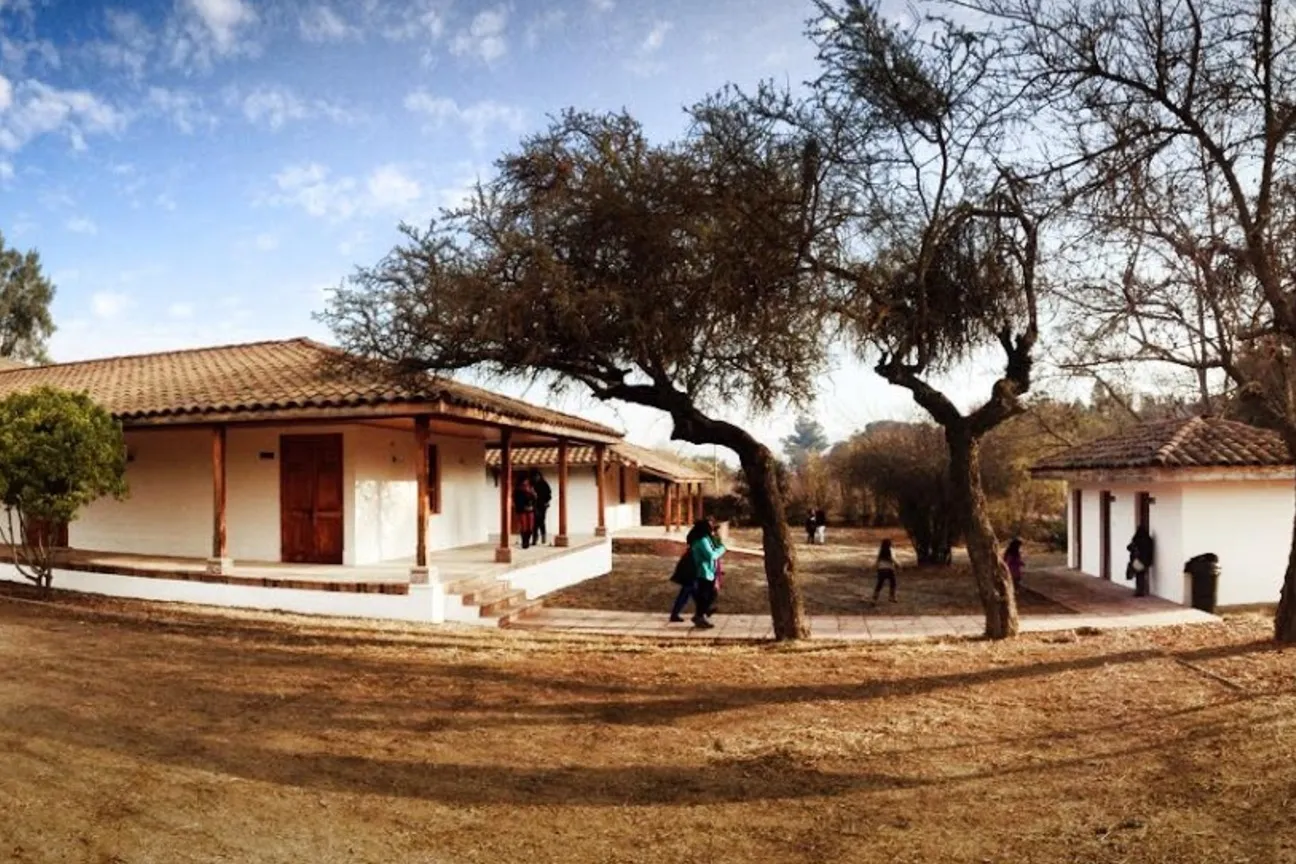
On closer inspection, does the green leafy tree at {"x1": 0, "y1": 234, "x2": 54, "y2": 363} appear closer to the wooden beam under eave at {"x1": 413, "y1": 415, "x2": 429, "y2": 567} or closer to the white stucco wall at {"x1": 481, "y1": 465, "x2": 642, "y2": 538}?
the white stucco wall at {"x1": 481, "y1": 465, "x2": 642, "y2": 538}

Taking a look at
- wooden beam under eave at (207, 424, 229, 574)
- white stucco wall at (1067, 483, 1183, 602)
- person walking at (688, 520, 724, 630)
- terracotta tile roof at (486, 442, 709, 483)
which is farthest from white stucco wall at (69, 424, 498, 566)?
white stucco wall at (1067, 483, 1183, 602)

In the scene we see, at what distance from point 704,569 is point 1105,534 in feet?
39.4

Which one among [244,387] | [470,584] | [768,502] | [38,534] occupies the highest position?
[244,387]

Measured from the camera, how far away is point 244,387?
1495 centimetres

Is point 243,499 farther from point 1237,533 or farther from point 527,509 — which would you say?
point 1237,533

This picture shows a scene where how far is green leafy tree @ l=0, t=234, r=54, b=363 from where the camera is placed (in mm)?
45062

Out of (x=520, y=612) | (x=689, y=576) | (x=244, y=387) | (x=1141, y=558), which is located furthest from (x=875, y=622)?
(x=244, y=387)

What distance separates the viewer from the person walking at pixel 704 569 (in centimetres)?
1358

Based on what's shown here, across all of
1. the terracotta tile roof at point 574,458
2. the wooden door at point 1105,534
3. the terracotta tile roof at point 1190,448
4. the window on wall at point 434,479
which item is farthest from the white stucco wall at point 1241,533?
the terracotta tile roof at point 574,458

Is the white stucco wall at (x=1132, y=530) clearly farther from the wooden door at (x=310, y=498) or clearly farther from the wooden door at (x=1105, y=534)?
the wooden door at (x=310, y=498)

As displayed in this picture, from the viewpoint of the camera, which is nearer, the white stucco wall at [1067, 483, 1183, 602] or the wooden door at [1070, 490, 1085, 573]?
the white stucco wall at [1067, 483, 1183, 602]

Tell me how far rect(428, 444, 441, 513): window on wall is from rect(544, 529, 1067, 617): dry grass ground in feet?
10.7

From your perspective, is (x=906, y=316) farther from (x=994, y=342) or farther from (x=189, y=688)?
(x=189, y=688)

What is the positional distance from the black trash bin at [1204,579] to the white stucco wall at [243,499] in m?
14.1
